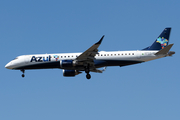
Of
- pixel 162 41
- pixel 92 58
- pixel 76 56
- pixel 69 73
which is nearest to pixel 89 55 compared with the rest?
pixel 92 58

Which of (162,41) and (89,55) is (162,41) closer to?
(162,41)

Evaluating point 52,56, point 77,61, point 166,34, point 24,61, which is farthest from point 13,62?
point 166,34

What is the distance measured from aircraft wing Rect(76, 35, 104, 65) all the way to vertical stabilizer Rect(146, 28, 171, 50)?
8.53 m

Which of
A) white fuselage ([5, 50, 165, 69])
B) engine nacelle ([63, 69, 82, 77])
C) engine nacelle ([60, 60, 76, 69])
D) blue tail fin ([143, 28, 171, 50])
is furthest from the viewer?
engine nacelle ([63, 69, 82, 77])

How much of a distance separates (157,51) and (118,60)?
18.3ft

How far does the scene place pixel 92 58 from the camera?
44688 millimetres

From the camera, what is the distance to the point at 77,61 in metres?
44.9

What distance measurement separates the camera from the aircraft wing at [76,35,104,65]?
42750 mm

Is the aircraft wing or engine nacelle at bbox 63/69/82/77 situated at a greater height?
the aircraft wing

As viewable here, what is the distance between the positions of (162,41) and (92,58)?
1072 centimetres

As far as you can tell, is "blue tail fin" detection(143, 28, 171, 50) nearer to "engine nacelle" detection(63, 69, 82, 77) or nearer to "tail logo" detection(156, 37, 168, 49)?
"tail logo" detection(156, 37, 168, 49)

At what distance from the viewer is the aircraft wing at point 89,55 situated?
4275cm

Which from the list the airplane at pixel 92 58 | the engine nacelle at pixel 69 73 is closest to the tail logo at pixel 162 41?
the airplane at pixel 92 58

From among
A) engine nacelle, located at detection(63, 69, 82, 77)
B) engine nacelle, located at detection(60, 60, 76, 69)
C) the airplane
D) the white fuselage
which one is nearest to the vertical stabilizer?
the airplane
